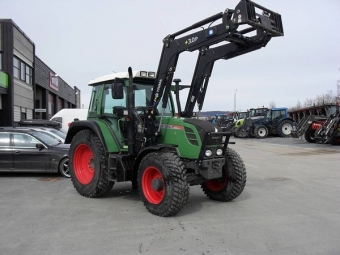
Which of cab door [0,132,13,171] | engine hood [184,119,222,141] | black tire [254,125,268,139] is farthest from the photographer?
black tire [254,125,268,139]

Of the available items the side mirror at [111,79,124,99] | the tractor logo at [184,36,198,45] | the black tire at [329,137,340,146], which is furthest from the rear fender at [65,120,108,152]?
the black tire at [329,137,340,146]

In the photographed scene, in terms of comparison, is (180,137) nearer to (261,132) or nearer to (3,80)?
(3,80)

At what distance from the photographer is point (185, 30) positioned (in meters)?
6.14

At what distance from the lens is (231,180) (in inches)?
255

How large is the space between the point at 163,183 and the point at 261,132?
26035 millimetres

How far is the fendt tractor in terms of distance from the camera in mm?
5594

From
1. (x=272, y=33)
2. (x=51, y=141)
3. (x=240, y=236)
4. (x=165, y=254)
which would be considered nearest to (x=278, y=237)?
(x=240, y=236)

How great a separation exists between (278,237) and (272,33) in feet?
10.7

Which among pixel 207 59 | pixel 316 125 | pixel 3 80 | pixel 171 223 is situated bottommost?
pixel 171 223

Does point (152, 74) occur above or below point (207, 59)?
below

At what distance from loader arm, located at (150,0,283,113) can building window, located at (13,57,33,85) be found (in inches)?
857

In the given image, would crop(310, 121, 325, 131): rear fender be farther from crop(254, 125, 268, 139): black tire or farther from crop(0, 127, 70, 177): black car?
crop(0, 127, 70, 177): black car

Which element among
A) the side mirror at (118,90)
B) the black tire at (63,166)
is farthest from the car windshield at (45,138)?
the side mirror at (118,90)

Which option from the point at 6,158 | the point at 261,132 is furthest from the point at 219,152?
the point at 261,132
